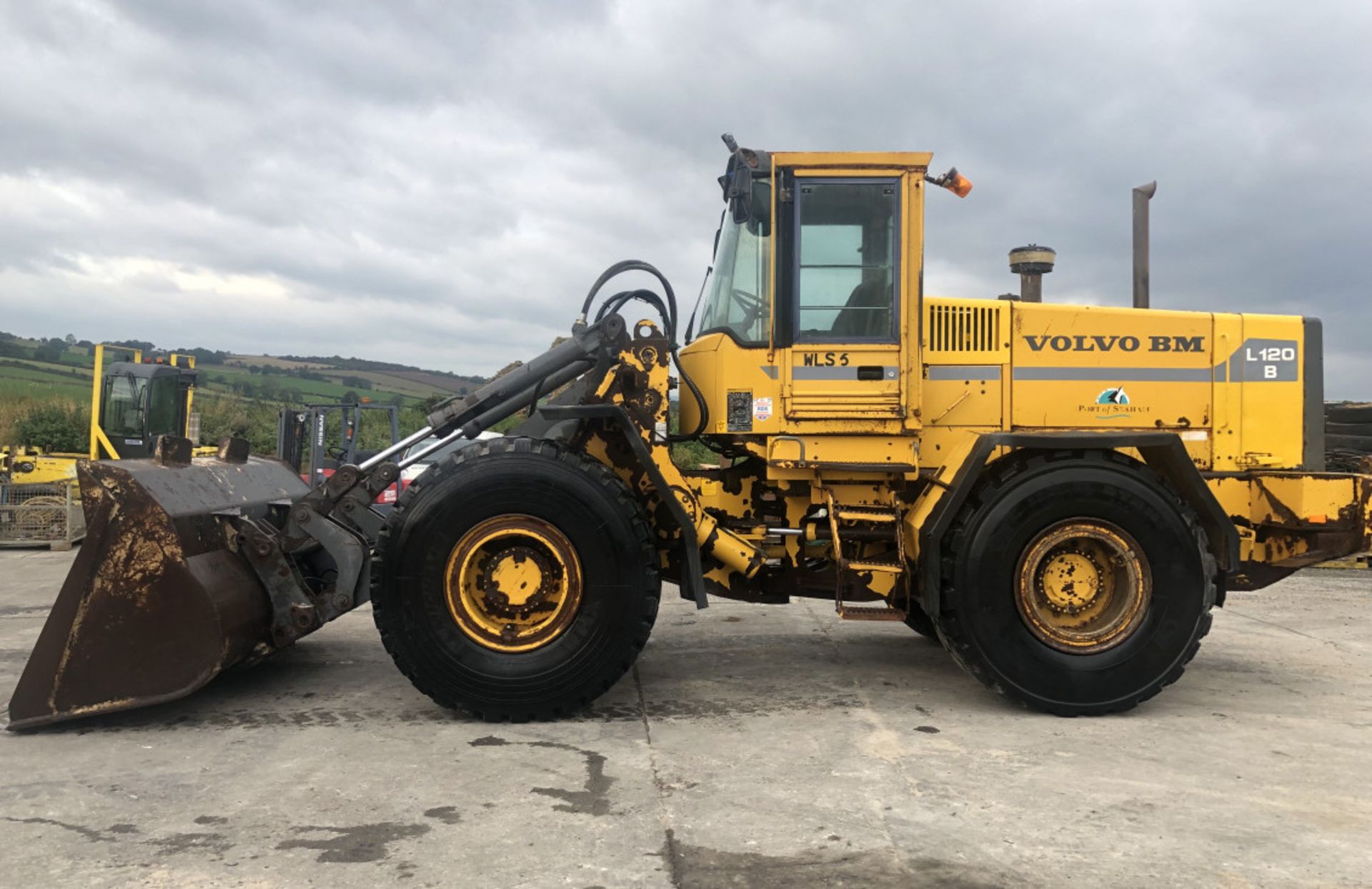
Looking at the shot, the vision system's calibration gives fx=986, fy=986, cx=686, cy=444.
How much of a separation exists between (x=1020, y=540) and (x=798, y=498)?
4.27 feet

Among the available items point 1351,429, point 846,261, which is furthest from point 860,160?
point 1351,429

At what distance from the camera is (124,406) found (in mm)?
15047

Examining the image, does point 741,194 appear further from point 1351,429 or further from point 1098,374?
point 1351,429

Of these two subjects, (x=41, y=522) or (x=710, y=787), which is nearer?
(x=710, y=787)

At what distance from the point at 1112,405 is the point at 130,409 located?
1431cm

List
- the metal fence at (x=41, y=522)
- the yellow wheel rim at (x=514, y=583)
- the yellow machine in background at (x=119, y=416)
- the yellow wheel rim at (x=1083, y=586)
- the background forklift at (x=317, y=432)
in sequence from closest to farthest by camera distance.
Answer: the yellow wheel rim at (x=514, y=583), the yellow wheel rim at (x=1083, y=586), the metal fence at (x=41, y=522), the background forklift at (x=317, y=432), the yellow machine in background at (x=119, y=416)

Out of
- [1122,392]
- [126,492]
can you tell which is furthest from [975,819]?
[126,492]

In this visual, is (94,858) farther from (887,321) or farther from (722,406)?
(887,321)

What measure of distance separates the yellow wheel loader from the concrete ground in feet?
1.30

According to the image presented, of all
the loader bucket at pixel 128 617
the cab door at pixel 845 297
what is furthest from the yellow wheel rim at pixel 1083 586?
the loader bucket at pixel 128 617

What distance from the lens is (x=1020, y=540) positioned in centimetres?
522

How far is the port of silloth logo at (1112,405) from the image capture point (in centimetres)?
581

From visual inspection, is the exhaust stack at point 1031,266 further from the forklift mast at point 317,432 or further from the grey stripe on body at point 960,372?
the forklift mast at point 317,432

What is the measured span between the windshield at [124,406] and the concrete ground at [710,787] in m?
9.69
